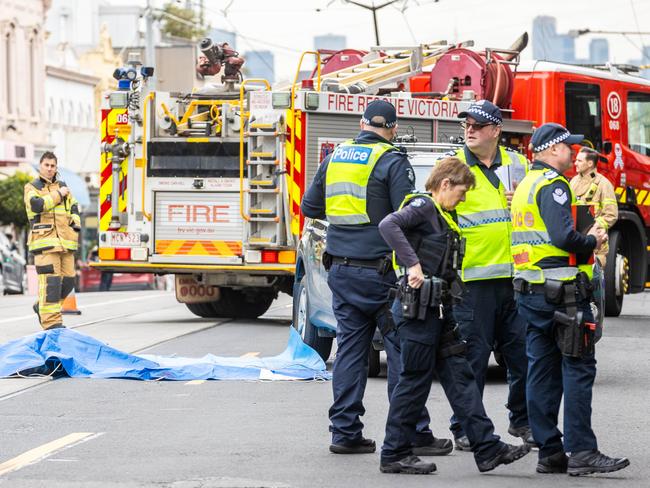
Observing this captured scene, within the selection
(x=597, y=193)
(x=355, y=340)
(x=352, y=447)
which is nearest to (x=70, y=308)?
(x=597, y=193)

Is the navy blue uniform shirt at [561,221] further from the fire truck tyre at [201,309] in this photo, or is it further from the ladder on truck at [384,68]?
the fire truck tyre at [201,309]

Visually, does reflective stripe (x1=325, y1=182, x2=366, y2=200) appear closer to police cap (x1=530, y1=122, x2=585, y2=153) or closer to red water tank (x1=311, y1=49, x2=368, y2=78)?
police cap (x1=530, y1=122, x2=585, y2=153)

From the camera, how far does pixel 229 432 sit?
31.9ft

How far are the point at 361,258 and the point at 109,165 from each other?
10.5 m

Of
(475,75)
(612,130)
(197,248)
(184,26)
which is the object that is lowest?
(197,248)

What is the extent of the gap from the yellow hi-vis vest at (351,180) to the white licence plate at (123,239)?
10108 mm

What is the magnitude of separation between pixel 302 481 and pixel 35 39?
52711 millimetres

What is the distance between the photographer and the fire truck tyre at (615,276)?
19.2 metres

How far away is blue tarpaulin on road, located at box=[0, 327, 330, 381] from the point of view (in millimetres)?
Result: 12773

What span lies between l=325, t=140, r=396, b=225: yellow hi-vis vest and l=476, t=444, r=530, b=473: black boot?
1.56m

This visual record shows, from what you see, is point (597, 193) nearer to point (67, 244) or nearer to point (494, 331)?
point (67, 244)

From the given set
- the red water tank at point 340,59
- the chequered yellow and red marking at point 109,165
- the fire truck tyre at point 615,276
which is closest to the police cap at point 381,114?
the chequered yellow and red marking at point 109,165

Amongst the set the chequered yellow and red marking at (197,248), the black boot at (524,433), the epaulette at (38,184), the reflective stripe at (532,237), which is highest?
the epaulette at (38,184)

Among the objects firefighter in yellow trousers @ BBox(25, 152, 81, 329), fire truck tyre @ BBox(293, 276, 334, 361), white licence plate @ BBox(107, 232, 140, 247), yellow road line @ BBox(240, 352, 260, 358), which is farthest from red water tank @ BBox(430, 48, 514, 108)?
fire truck tyre @ BBox(293, 276, 334, 361)
